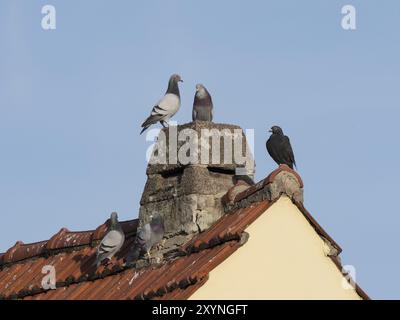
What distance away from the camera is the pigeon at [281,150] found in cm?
1551

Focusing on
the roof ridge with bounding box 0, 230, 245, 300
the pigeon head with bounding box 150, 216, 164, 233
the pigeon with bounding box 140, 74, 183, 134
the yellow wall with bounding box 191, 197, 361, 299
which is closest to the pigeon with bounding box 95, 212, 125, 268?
the roof ridge with bounding box 0, 230, 245, 300

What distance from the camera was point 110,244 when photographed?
15.7 m

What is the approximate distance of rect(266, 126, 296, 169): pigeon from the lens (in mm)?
15508

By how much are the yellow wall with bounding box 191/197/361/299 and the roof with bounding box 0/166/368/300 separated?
0.25ft

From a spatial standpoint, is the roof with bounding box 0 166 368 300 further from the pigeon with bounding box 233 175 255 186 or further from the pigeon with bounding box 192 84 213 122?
the pigeon with bounding box 192 84 213 122

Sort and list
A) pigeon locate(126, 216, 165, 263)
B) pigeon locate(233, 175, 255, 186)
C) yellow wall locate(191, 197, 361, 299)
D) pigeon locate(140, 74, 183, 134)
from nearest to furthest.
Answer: yellow wall locate(191, 197, 361, 299) < pigeon locate(126, 216, 165, 263) < pigeon locate(233, 175, 255, 186) < pigeon locate(140, 74, 183, 134)

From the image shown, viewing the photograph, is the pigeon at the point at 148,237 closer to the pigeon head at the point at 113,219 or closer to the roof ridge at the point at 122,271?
the roof ridge at the point at 122,271

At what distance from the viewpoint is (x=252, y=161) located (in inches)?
625

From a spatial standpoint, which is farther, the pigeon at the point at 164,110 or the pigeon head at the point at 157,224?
the pigeon at the point at 164,110

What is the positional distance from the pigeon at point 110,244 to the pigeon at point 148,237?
0.77 feet

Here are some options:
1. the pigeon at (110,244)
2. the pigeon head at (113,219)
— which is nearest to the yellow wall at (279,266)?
the pigeon at (110,244)

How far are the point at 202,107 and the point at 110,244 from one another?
64.8 inches

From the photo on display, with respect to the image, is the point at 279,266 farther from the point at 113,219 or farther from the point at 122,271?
the point at 113,219
